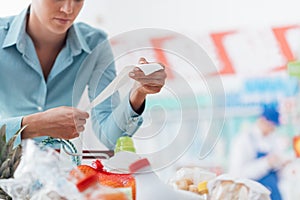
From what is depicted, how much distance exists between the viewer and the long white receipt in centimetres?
97

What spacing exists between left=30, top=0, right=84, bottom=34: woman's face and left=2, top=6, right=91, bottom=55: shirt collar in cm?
8

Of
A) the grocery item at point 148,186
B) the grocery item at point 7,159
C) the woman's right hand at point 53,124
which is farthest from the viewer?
the woman's right hand at point 53,124

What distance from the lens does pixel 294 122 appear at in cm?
358

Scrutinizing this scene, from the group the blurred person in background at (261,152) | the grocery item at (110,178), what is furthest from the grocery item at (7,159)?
the blurred person in background at (261,152)

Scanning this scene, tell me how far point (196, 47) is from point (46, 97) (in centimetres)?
67

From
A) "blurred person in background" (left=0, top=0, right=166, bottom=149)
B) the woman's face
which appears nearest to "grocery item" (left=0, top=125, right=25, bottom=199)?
"blurred person in background" (left=0, top=0, right=166, bottom=149)

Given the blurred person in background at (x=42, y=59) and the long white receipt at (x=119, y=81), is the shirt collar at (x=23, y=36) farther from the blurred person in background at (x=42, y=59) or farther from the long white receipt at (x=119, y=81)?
the long white receipt at (x=119, y=81)

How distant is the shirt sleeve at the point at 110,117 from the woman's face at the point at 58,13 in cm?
27

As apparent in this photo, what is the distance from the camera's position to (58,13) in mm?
1378

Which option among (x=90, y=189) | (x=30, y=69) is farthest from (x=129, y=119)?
(x=30, y=69)

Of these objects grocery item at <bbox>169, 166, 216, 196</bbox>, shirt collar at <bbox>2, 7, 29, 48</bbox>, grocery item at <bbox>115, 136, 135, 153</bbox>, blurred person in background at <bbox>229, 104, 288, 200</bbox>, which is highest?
shirt collar at <bbox>2, 7, 29, 48</bbox>

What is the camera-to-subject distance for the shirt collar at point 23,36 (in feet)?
4.83

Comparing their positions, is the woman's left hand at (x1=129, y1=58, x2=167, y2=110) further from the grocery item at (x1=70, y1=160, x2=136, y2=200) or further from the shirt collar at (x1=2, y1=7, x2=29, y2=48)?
the shirt collar at (x1=2, y1=7, x2=29, y2=48)

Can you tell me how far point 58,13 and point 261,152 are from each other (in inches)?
97.1
